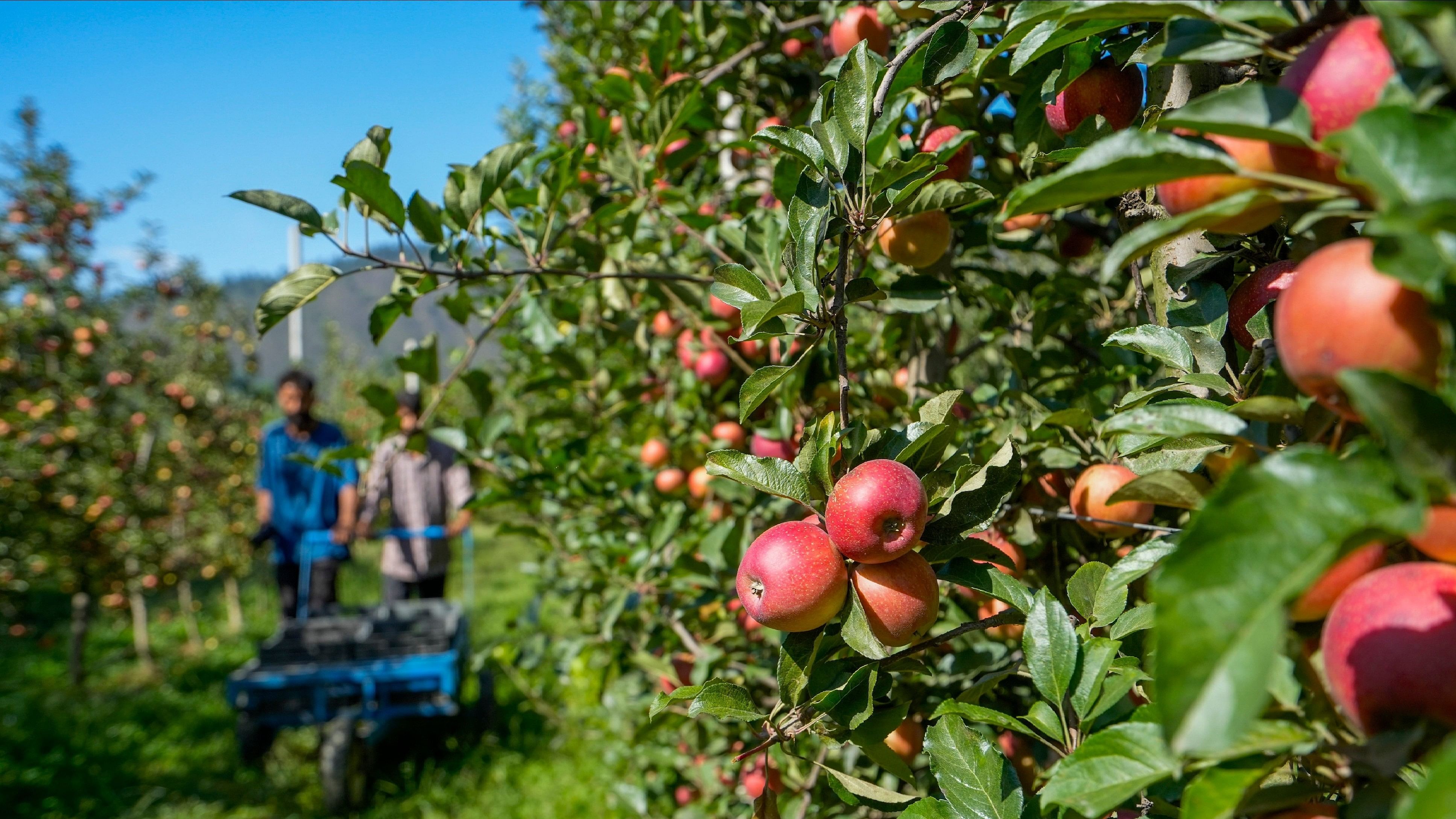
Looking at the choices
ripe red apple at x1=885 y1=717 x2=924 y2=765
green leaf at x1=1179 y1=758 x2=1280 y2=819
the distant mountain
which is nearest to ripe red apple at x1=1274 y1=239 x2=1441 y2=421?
green leaf at x1=1179 y1=758 x2=1280 y2=819

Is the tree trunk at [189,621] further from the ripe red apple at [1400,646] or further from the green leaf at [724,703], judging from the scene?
the ripe red apple at [1400,646]

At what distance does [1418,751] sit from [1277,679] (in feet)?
0.27

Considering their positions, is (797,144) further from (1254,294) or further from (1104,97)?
(1254,294)

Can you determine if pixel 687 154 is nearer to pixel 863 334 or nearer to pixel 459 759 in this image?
pixel 863 334

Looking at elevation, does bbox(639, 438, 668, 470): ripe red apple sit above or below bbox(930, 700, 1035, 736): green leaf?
above

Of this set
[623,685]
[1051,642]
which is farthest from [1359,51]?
[623,685]

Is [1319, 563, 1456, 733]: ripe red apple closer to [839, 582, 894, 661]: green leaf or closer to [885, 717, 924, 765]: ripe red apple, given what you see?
[839, 582, 894, 661]: green leaf

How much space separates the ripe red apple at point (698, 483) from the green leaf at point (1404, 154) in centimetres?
165

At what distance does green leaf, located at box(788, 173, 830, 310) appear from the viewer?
2.97 feet

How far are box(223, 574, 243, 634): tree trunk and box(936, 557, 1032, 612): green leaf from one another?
6981 millimetres

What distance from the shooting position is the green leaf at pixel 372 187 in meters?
1.13

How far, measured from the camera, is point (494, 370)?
4828 mm

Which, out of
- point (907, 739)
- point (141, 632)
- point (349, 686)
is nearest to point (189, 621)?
point (141, 632)

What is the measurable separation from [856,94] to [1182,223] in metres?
0.48
